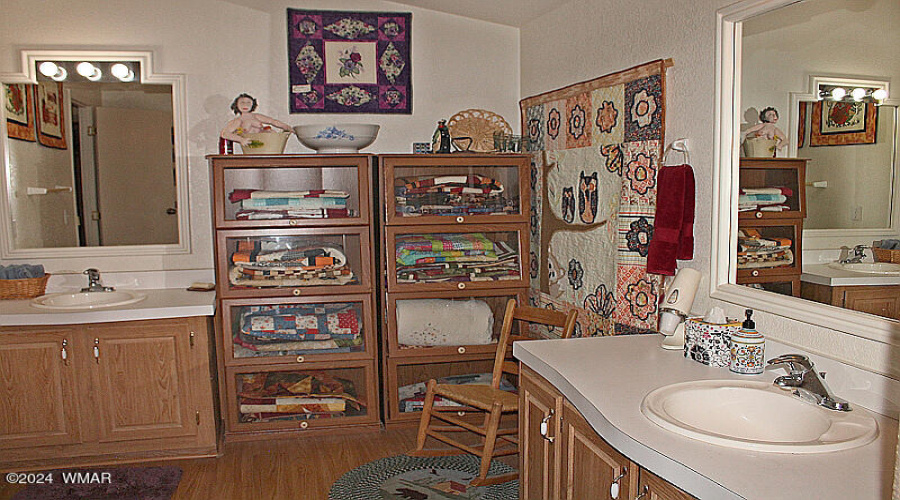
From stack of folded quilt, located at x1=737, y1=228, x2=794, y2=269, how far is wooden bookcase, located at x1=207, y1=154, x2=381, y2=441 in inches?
79.0

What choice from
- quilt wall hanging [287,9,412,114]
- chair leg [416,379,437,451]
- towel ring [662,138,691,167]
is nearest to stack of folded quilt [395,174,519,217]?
quilt wall hanging [287,9,412,114]

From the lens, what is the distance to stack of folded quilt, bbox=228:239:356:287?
12.2ft

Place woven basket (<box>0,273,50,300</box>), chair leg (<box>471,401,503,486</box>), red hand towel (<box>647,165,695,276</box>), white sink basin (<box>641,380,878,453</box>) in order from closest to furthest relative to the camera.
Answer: white sink basin (<box>641,380,878,453</box>)
red hand towel (<box>647,165,695,276</box>)
chair leg (<box>471,401,503,486</box>)
woven basket (<box>0,273,50,300</box>)

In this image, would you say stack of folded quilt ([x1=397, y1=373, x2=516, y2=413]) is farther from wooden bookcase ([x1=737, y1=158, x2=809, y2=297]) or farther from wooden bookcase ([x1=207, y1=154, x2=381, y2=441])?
wooden bookcase ([x1=737, y1=158, x2=809, y2=297])

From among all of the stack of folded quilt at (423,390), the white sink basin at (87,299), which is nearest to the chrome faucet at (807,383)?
the stack of folded quilt at (423,390)

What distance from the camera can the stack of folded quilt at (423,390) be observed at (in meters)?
3.95

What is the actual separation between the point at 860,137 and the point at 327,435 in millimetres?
2967

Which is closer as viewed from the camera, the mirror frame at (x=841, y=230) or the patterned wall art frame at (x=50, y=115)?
the mirror frame at (x=841, y=230)

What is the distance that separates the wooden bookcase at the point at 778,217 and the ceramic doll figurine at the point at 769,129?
0.20 feet

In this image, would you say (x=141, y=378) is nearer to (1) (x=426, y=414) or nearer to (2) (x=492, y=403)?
(1) (x=426, y=414)

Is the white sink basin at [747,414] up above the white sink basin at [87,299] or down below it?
below

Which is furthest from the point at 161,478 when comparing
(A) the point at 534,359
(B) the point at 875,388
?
(B) the point at 875,388

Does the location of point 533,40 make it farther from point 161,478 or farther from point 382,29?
point 161,478

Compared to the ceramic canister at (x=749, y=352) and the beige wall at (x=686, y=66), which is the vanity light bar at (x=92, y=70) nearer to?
the beige wall at (x=686, y=66)
